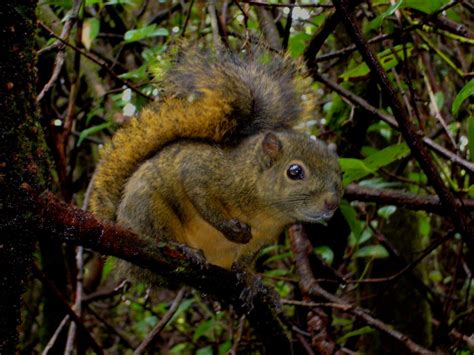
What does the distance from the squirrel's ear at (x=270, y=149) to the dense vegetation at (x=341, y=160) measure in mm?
283

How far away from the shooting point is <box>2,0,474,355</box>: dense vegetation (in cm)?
179

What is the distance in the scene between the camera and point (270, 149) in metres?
2.02

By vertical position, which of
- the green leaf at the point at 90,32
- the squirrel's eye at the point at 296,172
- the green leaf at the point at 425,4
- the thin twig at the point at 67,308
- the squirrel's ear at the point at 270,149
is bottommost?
the thin twig at the point at 67,308

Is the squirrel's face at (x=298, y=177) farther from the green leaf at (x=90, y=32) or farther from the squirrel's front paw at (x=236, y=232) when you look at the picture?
the green leaf at (x=90, y=32)

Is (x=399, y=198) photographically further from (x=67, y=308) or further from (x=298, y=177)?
(x=67, y=308)

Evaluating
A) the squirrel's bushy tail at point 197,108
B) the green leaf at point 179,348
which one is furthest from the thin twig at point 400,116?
the green leaf at point 179,348

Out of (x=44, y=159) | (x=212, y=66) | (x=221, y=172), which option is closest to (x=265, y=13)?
(x=212, y=66)

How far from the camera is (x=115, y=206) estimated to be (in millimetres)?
1975

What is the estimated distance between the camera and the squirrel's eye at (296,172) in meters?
1.99

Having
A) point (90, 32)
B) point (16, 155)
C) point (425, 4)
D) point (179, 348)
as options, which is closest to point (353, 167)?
point (425, 4)

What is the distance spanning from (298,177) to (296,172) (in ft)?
0.07

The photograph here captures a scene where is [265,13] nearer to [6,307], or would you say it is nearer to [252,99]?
Answer: [252,99]

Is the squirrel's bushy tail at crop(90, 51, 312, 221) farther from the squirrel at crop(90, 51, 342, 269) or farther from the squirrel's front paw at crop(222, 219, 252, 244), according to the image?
the squirrel's front paw at crop(222, 219, 252, 244)

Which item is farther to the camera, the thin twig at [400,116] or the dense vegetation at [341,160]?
the dense vegetation at [341,160]
